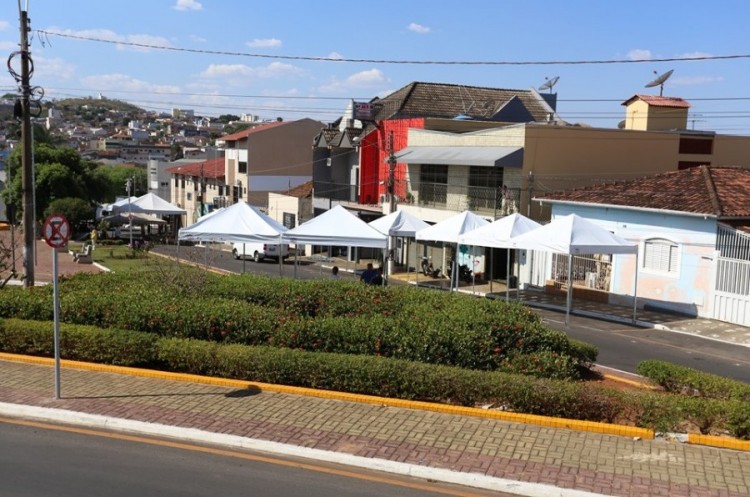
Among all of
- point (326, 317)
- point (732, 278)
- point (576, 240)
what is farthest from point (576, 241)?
point (326, 317)

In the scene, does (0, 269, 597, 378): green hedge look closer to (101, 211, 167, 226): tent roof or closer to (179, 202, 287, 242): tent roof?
(179, 202, 287, 242): tent roof

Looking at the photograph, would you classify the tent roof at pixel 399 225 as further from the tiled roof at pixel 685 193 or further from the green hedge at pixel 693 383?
the green hedge at pixel 693 383

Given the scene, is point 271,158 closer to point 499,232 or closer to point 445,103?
point 445,103

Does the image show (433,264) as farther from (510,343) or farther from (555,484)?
(555,484)

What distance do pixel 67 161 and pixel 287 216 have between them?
55.2 ft

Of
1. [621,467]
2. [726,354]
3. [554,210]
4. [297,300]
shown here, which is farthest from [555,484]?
[554,210]

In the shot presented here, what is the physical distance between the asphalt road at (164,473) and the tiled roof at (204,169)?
6212 cm

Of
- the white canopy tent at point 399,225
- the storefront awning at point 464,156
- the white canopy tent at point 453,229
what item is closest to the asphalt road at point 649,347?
the white canopy tent at point 453,229

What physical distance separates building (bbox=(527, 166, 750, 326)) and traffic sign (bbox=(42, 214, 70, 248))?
1720cm

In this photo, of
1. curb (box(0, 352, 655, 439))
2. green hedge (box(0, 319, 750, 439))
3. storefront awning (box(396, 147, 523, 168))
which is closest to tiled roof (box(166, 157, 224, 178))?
storefront awning (box(396, 147, 523, 168))

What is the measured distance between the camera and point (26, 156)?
66.7ft

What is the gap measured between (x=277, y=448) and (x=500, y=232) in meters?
16.7

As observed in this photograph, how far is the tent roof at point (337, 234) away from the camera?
2264cm

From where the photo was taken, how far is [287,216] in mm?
53062
